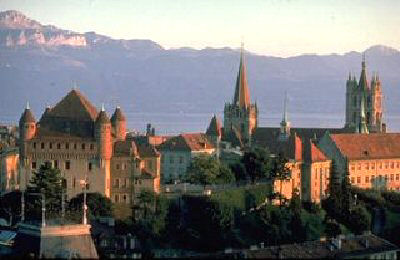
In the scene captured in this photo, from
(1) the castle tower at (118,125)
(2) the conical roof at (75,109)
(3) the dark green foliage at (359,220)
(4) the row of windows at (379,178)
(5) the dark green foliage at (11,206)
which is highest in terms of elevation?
(2) the conical roof at (75,109)

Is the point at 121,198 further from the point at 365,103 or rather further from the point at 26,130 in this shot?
the point at 365,103

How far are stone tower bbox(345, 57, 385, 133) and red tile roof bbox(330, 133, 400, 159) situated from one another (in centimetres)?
1843

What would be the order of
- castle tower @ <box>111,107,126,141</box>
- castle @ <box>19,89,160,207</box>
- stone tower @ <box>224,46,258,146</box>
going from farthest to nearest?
stone tower @ <box>224,46,258,146</box>
castle tower @ <box>111,107,126,141</box>
castle @ <box>19,89,160,207</box>

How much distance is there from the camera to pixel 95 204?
76562 millimetres

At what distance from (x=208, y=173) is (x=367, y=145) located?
24125mm

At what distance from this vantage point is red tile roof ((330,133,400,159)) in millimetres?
104688

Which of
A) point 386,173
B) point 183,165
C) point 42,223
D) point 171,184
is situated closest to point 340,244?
point 42,223

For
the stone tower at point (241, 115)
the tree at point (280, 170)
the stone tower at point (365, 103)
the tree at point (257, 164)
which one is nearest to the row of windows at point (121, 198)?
the tree at point (257, 164)

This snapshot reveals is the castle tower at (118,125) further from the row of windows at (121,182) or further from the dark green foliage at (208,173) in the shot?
the dark green foliage at (208,173)

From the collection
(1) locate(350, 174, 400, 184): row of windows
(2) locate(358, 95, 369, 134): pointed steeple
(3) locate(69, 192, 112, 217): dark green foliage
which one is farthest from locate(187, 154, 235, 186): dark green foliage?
(2) locate(358, 95, 369, 134): pointed steeple

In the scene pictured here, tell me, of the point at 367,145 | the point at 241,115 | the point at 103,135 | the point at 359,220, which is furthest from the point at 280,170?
the point at 241,115

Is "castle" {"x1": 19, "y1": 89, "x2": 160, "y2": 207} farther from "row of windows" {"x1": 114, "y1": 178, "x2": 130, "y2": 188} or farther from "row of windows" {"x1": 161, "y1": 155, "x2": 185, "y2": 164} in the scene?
"row of windows" {"x1": 161, "y1": 155, "x2": 185, "y2": 164}

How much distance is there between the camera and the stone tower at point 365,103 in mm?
131250

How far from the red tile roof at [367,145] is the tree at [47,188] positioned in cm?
3119
